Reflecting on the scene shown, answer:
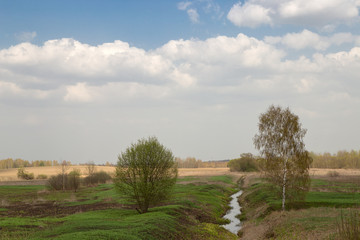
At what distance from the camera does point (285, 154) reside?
4388cm

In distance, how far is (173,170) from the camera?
45.7 m

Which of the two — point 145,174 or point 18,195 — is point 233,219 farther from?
point 18,195

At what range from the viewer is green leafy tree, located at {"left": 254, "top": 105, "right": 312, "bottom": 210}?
141 feet

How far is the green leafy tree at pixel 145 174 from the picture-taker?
4316 cm

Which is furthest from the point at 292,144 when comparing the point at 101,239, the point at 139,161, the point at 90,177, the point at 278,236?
the point at 90,177

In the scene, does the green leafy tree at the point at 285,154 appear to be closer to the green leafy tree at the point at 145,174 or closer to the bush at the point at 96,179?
the green leafy tree at the point at 145,174

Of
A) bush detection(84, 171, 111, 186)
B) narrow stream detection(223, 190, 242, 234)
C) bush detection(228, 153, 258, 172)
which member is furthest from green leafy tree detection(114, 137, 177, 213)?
bush detection(228, 153, 258, 172)

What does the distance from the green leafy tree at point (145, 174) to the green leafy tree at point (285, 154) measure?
1574cm

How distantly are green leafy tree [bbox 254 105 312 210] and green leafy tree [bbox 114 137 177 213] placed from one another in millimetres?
15741

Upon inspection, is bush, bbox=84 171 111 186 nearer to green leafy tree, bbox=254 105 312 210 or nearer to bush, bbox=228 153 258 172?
bush, bbox=228 153 258 172

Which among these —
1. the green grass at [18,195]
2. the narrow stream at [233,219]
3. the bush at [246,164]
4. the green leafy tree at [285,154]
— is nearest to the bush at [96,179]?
the green grass at [18,195]

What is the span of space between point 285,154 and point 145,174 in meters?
21.8

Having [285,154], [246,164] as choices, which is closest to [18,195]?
[285,154]

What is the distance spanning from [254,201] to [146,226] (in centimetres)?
3478
